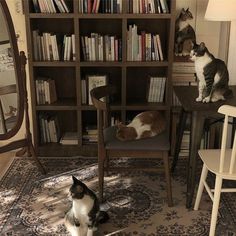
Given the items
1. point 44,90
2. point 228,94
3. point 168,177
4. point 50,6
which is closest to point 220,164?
point 168,177

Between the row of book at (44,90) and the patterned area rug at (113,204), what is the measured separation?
55 centimetres

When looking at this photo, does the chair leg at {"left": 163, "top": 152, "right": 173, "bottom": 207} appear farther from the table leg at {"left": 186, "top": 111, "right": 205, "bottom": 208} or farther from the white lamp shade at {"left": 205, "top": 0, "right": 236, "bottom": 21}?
the white lamp shade at {"left": 205, "top": 0, "right": 236, "bottom": 21}

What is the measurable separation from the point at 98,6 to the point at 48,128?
1.13 meters

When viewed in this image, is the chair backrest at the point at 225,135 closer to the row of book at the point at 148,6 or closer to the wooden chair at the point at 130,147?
the wooden chair at the point at 130,147

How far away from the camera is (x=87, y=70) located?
3.16 meters

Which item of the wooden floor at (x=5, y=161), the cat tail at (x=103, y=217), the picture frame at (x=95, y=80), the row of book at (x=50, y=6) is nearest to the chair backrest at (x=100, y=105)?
the picture frame at (x=95, y=80)

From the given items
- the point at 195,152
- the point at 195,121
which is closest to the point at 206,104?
the point at 195,121

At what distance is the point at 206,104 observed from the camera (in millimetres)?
2156

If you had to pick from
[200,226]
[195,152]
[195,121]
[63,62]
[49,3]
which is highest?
[49,3]

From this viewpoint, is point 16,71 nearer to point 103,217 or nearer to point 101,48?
point 101,48

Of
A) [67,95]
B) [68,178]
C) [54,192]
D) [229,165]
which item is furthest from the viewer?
[67,95]

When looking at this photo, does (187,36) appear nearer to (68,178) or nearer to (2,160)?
(68,178)

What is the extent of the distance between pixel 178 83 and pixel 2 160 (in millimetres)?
1667

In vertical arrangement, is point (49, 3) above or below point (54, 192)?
above
